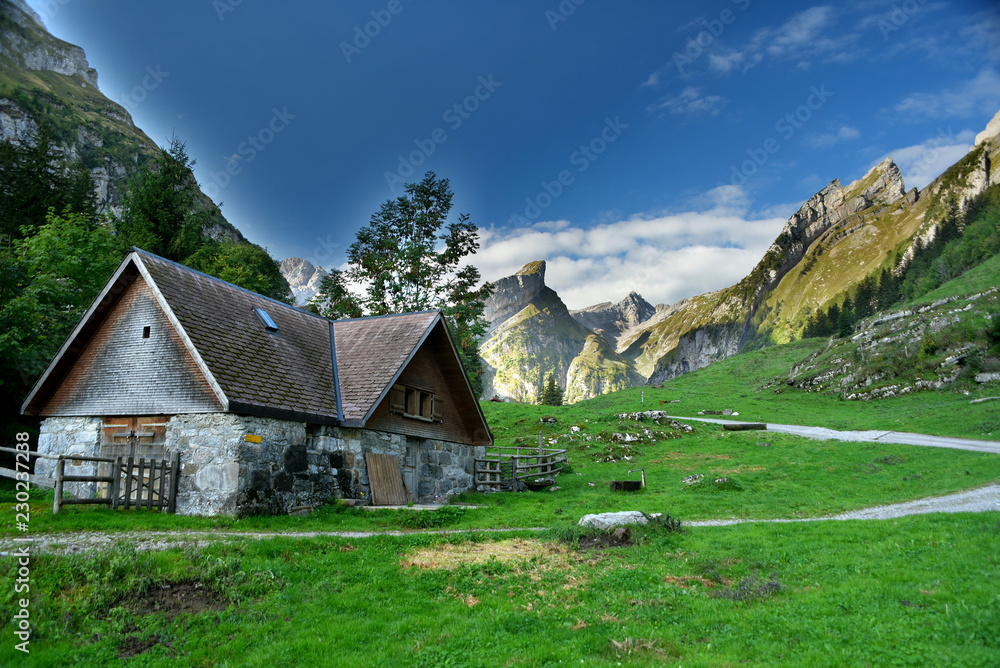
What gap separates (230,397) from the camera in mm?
15109

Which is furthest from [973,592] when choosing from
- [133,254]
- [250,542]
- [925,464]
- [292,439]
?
[133,254]

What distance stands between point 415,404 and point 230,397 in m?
8.78

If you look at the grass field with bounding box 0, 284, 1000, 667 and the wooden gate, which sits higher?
the wooden gate

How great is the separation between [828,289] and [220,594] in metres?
179

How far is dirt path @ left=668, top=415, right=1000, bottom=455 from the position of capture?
1001 inches

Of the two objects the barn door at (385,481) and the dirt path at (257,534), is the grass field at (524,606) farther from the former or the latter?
the barn door at (385,481)

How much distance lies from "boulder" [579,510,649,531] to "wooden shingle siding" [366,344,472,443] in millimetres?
9392

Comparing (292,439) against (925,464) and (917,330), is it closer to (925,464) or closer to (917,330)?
(925,464)

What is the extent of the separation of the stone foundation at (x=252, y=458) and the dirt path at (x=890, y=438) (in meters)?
26.3

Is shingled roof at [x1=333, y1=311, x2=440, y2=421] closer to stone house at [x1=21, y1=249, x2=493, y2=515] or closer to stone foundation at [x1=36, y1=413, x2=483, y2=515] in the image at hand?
stone house at [x1=21, y1=249, x2=493, y2=515]

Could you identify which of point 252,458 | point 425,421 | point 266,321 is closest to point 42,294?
point 266,321

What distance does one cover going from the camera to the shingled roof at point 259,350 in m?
16.5

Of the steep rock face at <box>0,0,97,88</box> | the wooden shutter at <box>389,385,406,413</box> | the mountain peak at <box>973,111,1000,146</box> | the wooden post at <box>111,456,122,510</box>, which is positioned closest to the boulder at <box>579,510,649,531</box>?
the wooden shutter at <box>389,385,406,413</box>

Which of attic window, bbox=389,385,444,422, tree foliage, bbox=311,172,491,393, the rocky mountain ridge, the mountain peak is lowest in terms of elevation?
attic window, bbox=389,385,444,422
